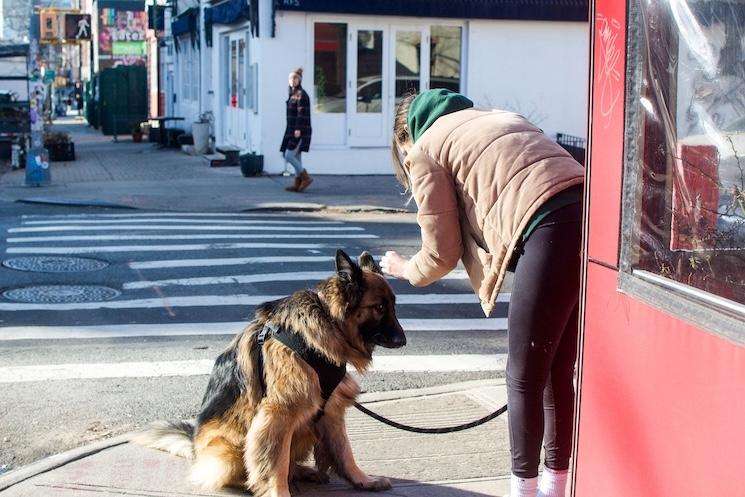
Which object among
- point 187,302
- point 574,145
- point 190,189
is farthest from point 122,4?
point 187,302

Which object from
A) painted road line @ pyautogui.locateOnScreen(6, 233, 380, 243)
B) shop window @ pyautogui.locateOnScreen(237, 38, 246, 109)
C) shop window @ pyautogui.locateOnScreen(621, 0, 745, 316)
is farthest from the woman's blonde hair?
shop window @ pyautogui.locateOnScreen(237, 38, 246, 109)

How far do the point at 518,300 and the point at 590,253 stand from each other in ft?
1.70

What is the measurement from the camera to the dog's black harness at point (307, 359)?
4.45 metres

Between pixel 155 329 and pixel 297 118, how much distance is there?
10.1 metres

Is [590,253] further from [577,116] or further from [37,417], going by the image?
[577,116]

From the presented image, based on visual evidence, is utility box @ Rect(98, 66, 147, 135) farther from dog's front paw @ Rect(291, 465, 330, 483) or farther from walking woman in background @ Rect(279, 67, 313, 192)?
dog's front paw @ Rect(291, 465, 330, 483)

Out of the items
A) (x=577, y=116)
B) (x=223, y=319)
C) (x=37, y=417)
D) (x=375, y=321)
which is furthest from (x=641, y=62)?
(x=577, y=116)

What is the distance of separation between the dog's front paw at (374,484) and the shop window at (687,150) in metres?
2.07

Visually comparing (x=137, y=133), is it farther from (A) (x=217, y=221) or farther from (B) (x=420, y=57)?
(A) (x=217, y=221)

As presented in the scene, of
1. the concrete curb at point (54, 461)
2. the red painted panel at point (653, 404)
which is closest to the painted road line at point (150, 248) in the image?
the concrete curb at point (54, 461)

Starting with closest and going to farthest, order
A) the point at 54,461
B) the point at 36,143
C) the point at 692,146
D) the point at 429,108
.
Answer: the point at 692,146, the point at 429,108, the point at 54,461, the point at 36,143

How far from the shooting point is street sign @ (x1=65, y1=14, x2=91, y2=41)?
102ft

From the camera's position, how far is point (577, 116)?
2214 centimetres

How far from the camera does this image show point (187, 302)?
9062 mm
